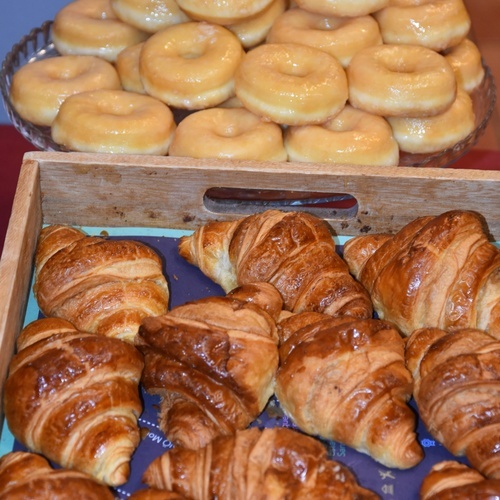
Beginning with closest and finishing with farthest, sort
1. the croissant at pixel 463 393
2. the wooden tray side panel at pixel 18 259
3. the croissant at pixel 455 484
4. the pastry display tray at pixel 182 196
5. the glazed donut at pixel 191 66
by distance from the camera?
1. the croissant at pixel 455 484
2. the croissant at pixel 463 393
3. the wooden tray side panel at pixel 18 259
4. the pastry display tray at pixel 182 196
5. the glazed donut at pixel 191 66

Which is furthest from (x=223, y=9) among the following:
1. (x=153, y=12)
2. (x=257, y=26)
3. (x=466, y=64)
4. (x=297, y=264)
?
(x=297, y=264)

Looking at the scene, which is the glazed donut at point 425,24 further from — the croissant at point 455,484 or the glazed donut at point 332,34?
the croissant at point 455,484

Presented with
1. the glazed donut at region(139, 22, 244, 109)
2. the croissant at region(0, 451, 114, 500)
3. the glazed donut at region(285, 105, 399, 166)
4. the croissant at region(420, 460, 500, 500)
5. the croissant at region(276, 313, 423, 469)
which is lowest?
the croissant at region(420, 460, 500, 500)

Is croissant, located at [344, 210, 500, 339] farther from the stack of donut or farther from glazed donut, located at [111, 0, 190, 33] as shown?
glazed donut, located at [111, 0, 190, 33]

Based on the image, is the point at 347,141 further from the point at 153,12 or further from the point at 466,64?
the point at 153,12

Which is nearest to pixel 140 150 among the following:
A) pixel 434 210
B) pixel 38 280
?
pixel 38 280

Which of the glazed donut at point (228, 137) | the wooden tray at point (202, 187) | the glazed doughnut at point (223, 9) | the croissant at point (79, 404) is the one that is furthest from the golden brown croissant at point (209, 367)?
the glazed doughnut at point (223, 9)

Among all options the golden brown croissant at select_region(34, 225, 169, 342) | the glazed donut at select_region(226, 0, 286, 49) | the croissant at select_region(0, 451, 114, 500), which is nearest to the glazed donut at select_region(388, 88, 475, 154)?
the glazed donut at select_region(226, 0, 286, 49)
